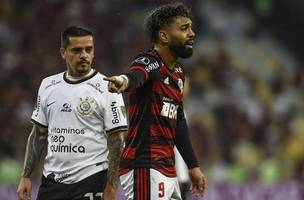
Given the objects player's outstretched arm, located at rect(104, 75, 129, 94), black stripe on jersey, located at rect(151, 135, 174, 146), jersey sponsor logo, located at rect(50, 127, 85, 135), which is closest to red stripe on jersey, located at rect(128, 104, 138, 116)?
black stripe on jersey, located at rect(151, 135, 174, 146)

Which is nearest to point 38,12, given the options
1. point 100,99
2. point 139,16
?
point 139,16

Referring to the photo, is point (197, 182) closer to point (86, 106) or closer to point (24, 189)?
point (86, 106)

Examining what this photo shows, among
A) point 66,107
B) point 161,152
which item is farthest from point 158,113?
point 66,107

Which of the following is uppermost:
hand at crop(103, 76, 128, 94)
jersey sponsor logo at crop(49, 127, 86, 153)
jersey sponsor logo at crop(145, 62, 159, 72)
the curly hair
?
the curly hair

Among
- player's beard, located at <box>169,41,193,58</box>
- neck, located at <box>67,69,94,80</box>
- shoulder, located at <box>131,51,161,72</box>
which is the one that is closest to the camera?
shoulder, located at <box>131,51,161,72</box>

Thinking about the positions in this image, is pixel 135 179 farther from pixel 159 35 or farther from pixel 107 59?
pixel 107 59

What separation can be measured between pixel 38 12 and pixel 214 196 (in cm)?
463

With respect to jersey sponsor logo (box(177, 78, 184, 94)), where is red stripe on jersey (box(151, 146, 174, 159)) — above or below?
below

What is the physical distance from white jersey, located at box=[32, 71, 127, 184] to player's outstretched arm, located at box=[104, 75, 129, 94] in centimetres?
95

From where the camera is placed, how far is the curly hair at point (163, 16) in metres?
6.61

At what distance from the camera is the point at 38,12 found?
49.5 feet

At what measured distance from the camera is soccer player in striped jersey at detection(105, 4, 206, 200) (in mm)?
6410

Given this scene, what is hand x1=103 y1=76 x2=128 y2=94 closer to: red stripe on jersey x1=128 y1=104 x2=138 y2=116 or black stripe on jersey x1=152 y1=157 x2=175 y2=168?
red stripe on jersey x1=128 y1=104 x2=138 y2=116

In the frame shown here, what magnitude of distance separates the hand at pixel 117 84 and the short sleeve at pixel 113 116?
94cm
